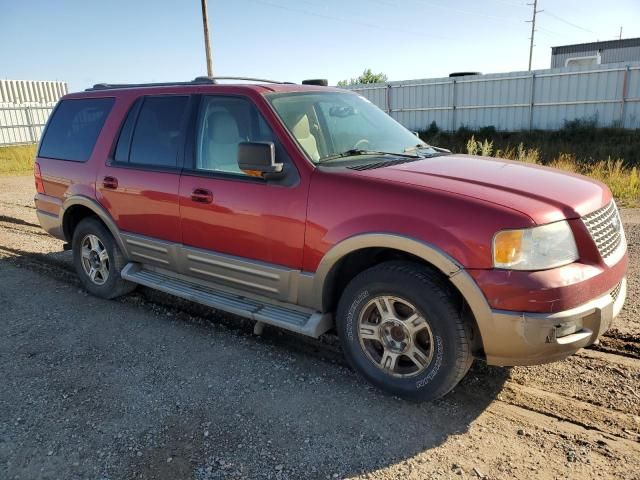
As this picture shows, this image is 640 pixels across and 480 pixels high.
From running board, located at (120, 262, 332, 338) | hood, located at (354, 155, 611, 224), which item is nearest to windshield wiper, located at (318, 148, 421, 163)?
hood, located at (354, 155, 611, 224)

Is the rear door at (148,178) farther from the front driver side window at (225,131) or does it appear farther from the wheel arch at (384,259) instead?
the wheel arch at (384,259)

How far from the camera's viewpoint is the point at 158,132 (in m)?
4.40

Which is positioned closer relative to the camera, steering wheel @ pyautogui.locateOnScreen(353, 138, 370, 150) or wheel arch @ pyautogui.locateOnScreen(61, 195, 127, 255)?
steering wheel @ pyautogui.locateOnScreen(353, 138, 370, 150)

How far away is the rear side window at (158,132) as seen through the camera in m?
4.22

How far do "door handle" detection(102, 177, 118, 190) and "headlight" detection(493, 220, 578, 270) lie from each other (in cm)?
346

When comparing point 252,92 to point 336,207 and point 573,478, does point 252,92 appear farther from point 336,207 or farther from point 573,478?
point 573,478

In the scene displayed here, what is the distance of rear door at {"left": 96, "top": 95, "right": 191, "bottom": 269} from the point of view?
13.8ft

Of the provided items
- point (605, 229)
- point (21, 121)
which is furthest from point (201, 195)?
point (21, 121)

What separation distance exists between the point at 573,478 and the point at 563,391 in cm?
83

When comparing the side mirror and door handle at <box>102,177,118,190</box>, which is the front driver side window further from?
door handle at <box>102,177,118,190</box>

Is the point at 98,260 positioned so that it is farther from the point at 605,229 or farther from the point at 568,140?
the point at 568,140

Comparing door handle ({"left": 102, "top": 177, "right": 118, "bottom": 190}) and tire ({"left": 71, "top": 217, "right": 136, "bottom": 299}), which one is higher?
door handle ({"left": 102, "top": 177, "right": 118, "bottom": 190})

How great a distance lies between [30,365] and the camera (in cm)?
382

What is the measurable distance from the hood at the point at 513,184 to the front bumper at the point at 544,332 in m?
0.51
